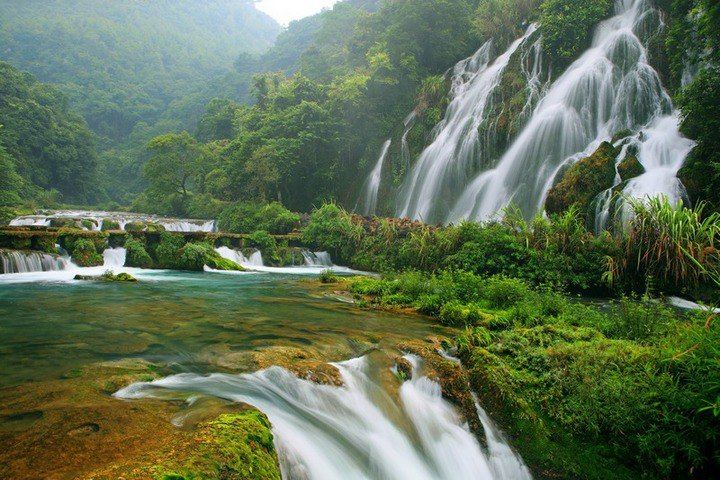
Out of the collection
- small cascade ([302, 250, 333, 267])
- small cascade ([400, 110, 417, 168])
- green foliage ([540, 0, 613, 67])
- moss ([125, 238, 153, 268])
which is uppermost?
green foliage ([540, 0, 613, 67])

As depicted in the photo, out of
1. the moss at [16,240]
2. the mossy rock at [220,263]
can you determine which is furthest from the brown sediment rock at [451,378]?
the moss at [16,240]

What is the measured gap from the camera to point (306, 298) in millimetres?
8789

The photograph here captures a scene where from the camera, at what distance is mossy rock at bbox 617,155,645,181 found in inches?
465

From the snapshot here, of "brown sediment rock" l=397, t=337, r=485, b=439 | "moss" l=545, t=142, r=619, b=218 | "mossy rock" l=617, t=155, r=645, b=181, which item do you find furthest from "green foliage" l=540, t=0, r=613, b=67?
"brown sediment rock" l=397, t=337, r=485, b=439

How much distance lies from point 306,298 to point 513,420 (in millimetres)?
5559

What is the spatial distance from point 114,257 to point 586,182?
15.9 metres

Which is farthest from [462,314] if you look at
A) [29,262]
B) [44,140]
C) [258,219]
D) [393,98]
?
[44,140]

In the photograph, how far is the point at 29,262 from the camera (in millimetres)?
12547

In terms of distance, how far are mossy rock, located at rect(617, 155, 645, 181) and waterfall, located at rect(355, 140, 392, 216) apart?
14.3 metres

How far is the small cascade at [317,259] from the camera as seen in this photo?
1803 cm

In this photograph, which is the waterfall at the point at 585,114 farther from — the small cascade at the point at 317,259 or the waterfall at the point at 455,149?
the small cascade at the point at 317,259

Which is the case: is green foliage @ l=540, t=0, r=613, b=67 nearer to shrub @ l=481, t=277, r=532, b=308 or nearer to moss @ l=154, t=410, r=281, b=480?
shrub @ l=481, t=277, r=532, b=308

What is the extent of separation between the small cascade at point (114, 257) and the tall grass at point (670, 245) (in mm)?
15237

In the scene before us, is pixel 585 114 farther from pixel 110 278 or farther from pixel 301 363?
pixel 110 278
